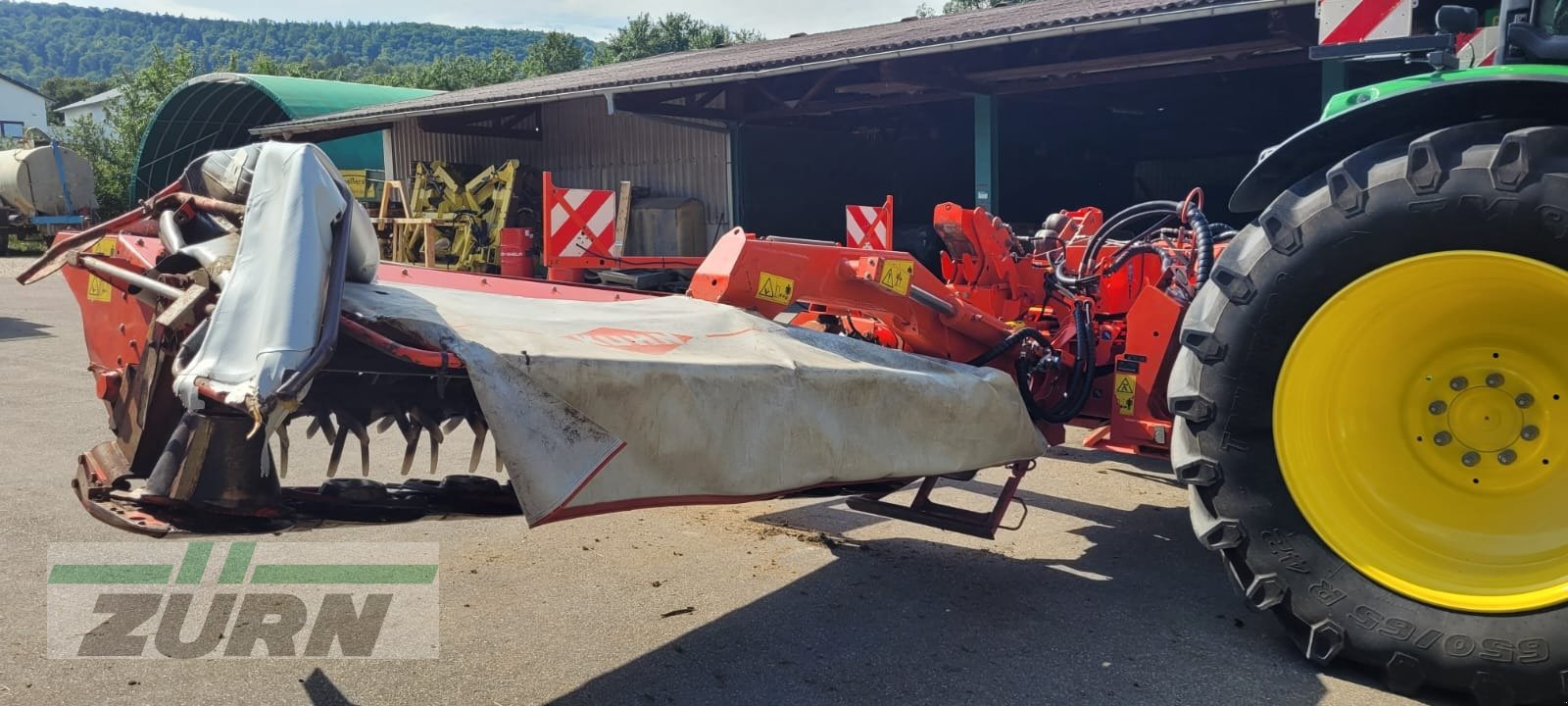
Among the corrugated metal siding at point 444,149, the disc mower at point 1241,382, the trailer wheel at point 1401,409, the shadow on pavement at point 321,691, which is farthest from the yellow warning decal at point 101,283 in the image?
the corrugated metal siding at point 444,149

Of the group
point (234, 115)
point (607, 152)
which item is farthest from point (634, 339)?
point (234, 115)

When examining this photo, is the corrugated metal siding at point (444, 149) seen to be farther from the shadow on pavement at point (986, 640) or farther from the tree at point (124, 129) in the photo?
the shadow on pavement at point (986, 640)

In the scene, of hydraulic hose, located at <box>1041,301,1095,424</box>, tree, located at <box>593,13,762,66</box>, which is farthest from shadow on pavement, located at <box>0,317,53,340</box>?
tree, located at <box>593,13,762,66</box>

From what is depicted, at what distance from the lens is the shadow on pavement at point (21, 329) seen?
11.2m

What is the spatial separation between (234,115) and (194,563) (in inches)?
833

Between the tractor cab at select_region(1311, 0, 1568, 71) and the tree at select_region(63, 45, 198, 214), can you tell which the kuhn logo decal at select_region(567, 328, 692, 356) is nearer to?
the tractor cab at select_region(1311, 0, 1568, 71)

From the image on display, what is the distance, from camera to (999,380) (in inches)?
150

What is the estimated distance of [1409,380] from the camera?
3.12 meters

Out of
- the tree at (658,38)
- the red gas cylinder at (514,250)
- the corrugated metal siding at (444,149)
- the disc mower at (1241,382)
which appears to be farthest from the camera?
the tree at (658,38)

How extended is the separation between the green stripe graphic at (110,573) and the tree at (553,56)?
53.1 metres

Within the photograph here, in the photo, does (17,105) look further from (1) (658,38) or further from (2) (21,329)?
(2) (21,329)

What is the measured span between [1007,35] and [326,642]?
26.1 feet

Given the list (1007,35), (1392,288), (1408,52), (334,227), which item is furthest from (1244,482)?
(1007,35)

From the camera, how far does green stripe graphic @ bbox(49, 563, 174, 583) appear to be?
3.97 meters
